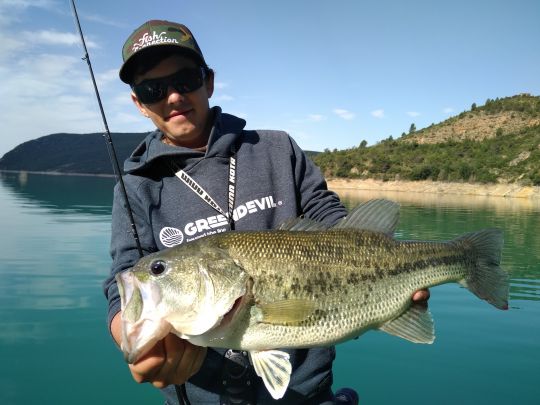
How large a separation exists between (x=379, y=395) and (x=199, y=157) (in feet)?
17.9

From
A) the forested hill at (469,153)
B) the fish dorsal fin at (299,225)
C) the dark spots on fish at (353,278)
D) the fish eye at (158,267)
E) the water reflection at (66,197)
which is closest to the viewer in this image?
the fish eye at (158,267)

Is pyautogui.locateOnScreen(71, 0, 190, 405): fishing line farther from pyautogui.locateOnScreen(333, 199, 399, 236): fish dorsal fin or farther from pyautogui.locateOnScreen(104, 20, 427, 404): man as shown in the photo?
pyautogui.locateOnScreen(333, 199, 399, 236): fish dorsal fin

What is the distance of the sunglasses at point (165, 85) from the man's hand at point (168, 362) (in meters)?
1.96

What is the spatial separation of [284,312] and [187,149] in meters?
1.72

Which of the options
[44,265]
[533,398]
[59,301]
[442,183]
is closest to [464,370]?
[533,398]

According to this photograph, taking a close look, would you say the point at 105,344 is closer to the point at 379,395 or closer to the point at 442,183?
the point at 379,395

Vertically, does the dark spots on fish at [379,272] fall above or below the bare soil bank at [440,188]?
above

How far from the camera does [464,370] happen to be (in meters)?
8.09

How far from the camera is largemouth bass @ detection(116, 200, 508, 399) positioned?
2672 millimetres

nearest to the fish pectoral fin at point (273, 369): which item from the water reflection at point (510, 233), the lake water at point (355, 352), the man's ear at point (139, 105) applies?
the man's ear at point (139, 105)

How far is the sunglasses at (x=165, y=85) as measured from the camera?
3719 mm

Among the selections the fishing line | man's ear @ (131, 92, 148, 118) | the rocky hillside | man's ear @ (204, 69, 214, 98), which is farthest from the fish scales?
the rocky hillside

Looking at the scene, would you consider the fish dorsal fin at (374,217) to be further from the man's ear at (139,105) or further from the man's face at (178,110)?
the man's ear at (139,105)

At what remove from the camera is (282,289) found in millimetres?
2910
